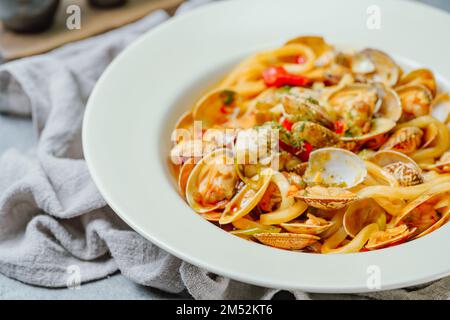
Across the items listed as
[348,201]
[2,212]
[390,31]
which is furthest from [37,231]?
[390,31]

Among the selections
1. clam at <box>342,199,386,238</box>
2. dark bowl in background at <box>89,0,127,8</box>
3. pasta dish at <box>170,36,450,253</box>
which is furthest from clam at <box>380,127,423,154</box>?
dark bowl in background at <box>89,0,127,8</box>

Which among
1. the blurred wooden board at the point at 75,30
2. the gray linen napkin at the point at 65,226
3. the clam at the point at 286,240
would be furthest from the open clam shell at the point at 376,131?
the blurred wooden board at the point at 75,30

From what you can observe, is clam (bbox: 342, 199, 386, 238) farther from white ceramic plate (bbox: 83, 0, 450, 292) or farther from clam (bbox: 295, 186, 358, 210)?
white ceramic plate (bbox: 83, 0, 450, 292)

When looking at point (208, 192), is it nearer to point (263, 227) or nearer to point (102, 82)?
point (263, 227)

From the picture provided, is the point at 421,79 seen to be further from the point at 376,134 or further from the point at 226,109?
the point at 226,109

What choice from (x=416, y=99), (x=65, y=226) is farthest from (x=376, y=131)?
(x=65, y=226)
